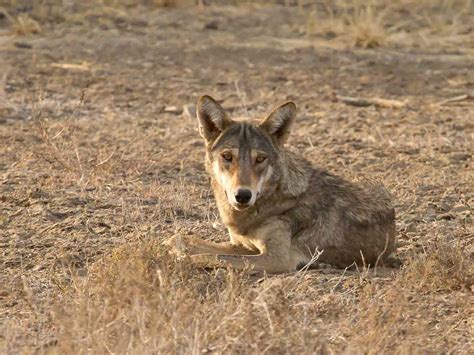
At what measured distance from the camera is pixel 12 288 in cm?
723

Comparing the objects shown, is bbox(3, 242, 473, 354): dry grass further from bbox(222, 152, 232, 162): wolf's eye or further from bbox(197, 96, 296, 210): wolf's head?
bbox(222, 152, 232, 162): wolf's eye

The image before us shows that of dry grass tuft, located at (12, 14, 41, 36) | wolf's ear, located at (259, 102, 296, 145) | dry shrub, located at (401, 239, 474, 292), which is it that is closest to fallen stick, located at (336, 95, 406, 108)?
dry grass tuft, located at (12, 14, 41, 36)

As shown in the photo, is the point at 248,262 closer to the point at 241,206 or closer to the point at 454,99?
the point at 241,206

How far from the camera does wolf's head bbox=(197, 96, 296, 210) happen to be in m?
7.69

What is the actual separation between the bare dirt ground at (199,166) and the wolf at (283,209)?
32 centimetres

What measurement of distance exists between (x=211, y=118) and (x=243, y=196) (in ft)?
2.52

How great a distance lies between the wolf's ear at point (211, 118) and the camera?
26.3ft

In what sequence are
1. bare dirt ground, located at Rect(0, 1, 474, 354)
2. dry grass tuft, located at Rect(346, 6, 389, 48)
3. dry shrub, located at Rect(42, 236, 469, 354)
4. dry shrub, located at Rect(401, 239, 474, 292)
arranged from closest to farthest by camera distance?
1. dry shrub, located at Rect(42, 236, 469, 354)
2. bare dirt ground, located at Rect(0, 1, 474, 354)
3. dry shrub, located at Rect(401, 239, 474, 292)
4. dry grass tuft, located at Rect(346, 6, 389, 48)

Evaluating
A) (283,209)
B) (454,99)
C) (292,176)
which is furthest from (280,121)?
(454,99)

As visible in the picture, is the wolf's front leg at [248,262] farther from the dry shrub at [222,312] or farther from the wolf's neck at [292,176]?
the wolf's neck at [292,176]

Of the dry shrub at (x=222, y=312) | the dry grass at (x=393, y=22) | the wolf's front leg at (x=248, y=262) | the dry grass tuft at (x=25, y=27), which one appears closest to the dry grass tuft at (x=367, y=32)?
the dry grass at (x=393, y=22)

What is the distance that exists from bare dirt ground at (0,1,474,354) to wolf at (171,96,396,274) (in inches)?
12.5

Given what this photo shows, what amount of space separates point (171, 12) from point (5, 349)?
42.2 feet

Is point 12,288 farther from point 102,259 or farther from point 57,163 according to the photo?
point 57,163
